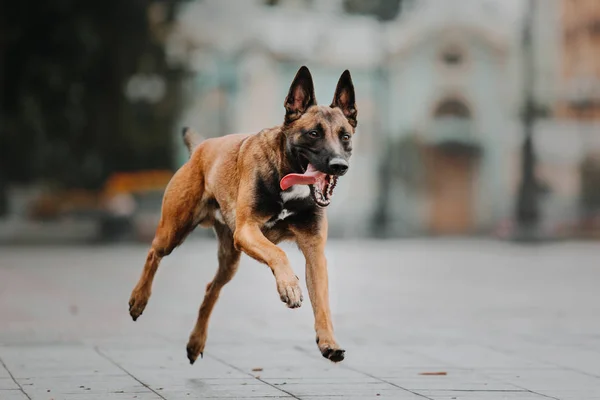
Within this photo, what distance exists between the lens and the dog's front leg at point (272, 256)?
270 inches

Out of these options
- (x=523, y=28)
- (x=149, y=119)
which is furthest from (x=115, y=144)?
(x=523, y=28)

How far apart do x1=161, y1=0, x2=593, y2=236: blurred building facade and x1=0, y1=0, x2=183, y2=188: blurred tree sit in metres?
16.5

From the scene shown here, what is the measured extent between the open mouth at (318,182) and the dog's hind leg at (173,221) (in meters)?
1.49

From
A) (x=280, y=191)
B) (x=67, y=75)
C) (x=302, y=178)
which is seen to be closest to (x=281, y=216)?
(x=280, y=191)

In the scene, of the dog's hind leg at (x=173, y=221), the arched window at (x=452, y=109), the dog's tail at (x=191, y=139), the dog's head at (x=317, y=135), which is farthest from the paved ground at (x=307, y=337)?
the arched window at (x=452, y=109)

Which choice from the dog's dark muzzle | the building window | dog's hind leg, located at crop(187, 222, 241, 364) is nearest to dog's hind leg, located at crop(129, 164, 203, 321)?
dog's hind leg, located at crop(187, 222, 241, 364)

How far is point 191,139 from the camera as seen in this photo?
9.56 m

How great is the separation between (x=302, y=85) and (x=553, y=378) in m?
2.73

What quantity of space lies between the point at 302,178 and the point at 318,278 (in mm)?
655

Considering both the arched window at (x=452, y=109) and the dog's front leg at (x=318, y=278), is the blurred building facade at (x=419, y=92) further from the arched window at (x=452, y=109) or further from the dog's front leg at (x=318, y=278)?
the dog's front leg at (x=318, y=278)

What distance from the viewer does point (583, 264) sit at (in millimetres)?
26281

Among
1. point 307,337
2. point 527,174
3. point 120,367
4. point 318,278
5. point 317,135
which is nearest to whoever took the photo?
point 317,135

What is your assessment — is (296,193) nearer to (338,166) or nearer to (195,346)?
(338,166)

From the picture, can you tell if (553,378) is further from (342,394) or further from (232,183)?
(232,183)
